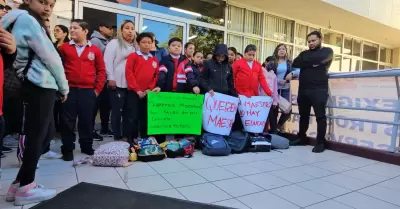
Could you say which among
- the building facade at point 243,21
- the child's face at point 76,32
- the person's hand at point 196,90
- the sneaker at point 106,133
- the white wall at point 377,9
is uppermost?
the white wall at point 377,9

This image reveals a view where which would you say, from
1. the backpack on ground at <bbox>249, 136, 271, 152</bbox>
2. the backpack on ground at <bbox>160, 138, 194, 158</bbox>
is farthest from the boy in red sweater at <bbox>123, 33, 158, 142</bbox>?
the backpack on ground at <bbox>249, 136, 271, 152</bbox>

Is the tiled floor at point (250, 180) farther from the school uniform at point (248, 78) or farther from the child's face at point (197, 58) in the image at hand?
the child's face at point (197, 58)

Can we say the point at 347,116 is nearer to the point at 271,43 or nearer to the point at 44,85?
the point at 44,85

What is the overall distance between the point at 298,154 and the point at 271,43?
19.2 ft

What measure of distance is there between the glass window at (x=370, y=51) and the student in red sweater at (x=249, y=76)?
36.2ft

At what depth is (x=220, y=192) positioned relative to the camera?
231 cm

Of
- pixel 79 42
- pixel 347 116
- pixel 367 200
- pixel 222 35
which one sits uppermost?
pixel 222 35

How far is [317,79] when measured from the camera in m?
4.09

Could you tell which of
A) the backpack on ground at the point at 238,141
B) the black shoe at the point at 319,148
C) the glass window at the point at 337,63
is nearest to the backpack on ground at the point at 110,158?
the backpack on ground at the point at 238,141

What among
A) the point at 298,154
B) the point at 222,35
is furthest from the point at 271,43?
the point at 298,154

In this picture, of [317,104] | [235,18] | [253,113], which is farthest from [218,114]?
[235,18]

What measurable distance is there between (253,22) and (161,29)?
3.38m

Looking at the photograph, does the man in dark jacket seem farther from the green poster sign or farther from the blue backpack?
the green poster sign

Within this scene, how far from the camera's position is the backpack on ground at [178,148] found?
3369 millimetres
